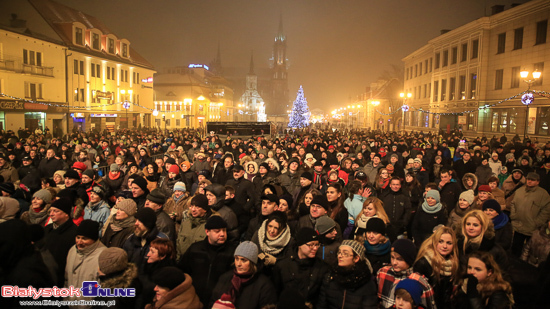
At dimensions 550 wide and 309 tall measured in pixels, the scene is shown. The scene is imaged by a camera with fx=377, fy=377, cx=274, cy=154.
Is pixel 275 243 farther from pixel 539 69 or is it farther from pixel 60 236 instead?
pixel 539 69

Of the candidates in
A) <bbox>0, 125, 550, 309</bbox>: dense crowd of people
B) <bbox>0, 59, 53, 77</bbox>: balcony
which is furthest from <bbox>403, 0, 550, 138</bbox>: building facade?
<bbox>0, 59, 53, 77</bbox>: balcony

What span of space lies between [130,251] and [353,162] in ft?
25.3

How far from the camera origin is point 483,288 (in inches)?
150

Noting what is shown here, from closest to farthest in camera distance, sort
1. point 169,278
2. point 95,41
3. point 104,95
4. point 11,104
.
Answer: point 169,278 < point 11,104 < point 104,95 < point 95,41

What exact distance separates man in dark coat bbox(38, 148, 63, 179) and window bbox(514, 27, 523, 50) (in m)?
30.2

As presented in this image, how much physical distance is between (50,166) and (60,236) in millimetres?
7873

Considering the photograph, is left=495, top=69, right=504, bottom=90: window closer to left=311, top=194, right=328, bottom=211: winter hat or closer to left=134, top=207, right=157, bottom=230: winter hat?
left=311, top=194, right=328, bottom=211: winter hat

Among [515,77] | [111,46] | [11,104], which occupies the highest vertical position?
[111,46]

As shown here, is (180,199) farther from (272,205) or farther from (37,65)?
(37,65)

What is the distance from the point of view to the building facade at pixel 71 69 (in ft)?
102

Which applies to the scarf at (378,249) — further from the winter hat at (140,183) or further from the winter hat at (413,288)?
the winter hat at (140,183)

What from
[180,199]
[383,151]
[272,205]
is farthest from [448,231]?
[383,151]

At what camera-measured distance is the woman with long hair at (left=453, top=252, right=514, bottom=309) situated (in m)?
3.74

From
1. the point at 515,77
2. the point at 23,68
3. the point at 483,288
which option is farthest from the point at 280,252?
the point at 23,68
